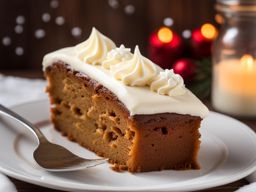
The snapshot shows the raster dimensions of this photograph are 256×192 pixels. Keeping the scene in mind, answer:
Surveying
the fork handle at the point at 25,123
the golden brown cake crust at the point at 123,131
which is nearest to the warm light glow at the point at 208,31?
the golden brown cake crust at the point at 123,131

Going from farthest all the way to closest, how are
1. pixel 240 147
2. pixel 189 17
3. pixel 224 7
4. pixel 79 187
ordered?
pixel 189 17
pixel 224 7
pixel 240 147
pixel 79 187

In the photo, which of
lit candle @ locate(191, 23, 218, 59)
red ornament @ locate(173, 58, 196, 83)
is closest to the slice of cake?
red ornament @ locate(173, 58, 196, 83)

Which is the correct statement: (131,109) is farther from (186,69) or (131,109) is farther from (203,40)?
(203,40)

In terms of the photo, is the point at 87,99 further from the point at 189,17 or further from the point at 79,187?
the point at 189,17

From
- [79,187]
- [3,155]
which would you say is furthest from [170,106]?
[3,155]

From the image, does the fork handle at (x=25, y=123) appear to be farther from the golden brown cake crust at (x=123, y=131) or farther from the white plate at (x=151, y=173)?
the golden brown cake crust at (x=123, y=131)

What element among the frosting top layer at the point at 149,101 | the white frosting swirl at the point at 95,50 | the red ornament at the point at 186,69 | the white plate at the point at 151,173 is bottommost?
the red ornament at the point at 186,69
